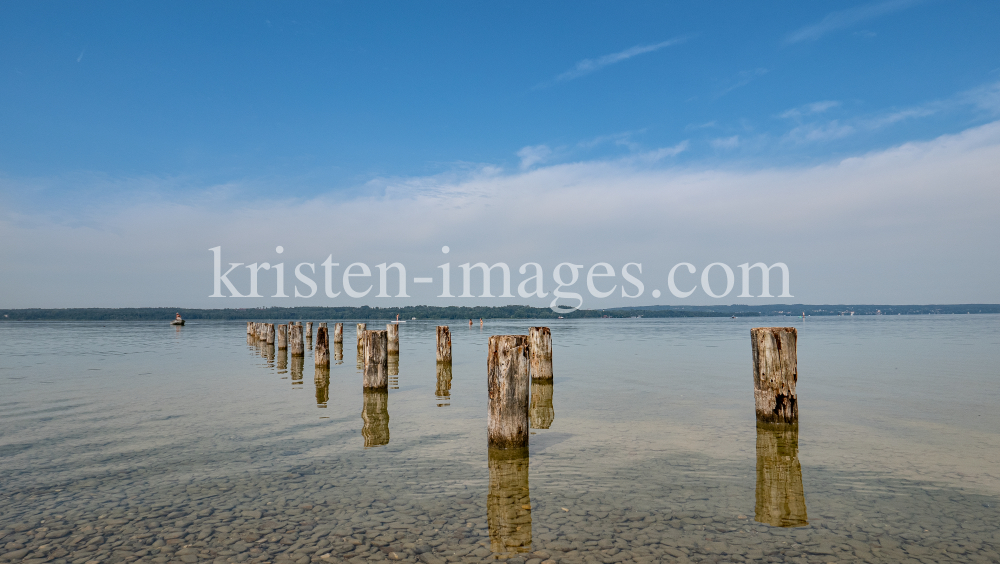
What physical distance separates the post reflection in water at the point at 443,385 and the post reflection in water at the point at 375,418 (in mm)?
1548

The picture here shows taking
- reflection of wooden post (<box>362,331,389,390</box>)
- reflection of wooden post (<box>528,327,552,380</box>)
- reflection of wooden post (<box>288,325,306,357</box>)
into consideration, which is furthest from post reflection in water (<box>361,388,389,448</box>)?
reflection of wooden post (<box>288,325,306,357</box>)

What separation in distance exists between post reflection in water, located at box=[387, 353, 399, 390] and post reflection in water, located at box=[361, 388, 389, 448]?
289cm

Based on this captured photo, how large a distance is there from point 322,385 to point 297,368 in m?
5.60

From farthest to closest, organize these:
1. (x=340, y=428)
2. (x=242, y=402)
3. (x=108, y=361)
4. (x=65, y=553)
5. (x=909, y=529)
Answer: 1. (x=108, y=361)
2. (x=242, y=402)
3. (x=340, y=428)
4. (x=909, y=529)
5. (x=65, y=553)

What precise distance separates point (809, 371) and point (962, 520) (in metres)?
16.7

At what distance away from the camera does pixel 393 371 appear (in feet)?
73.8

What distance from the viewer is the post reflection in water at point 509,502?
5.55 meters

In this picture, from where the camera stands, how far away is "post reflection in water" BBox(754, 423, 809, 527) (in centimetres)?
616

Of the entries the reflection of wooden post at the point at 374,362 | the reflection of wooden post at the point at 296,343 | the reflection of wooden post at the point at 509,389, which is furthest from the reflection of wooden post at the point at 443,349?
the reflection of wooden post at the point at 509,389

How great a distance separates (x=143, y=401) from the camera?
47.8 ft

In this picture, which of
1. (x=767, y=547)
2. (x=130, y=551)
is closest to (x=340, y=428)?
(x=130, y=551)

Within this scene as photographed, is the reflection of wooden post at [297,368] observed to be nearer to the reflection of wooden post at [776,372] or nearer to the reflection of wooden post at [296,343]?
the reflection of wooden post at [296,343]

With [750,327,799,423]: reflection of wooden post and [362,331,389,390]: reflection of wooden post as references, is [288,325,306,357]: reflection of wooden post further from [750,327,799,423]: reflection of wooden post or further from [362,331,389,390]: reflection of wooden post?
[750,327,799,423]: reflection of wooden post

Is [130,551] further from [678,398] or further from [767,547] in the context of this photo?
[678,398]
